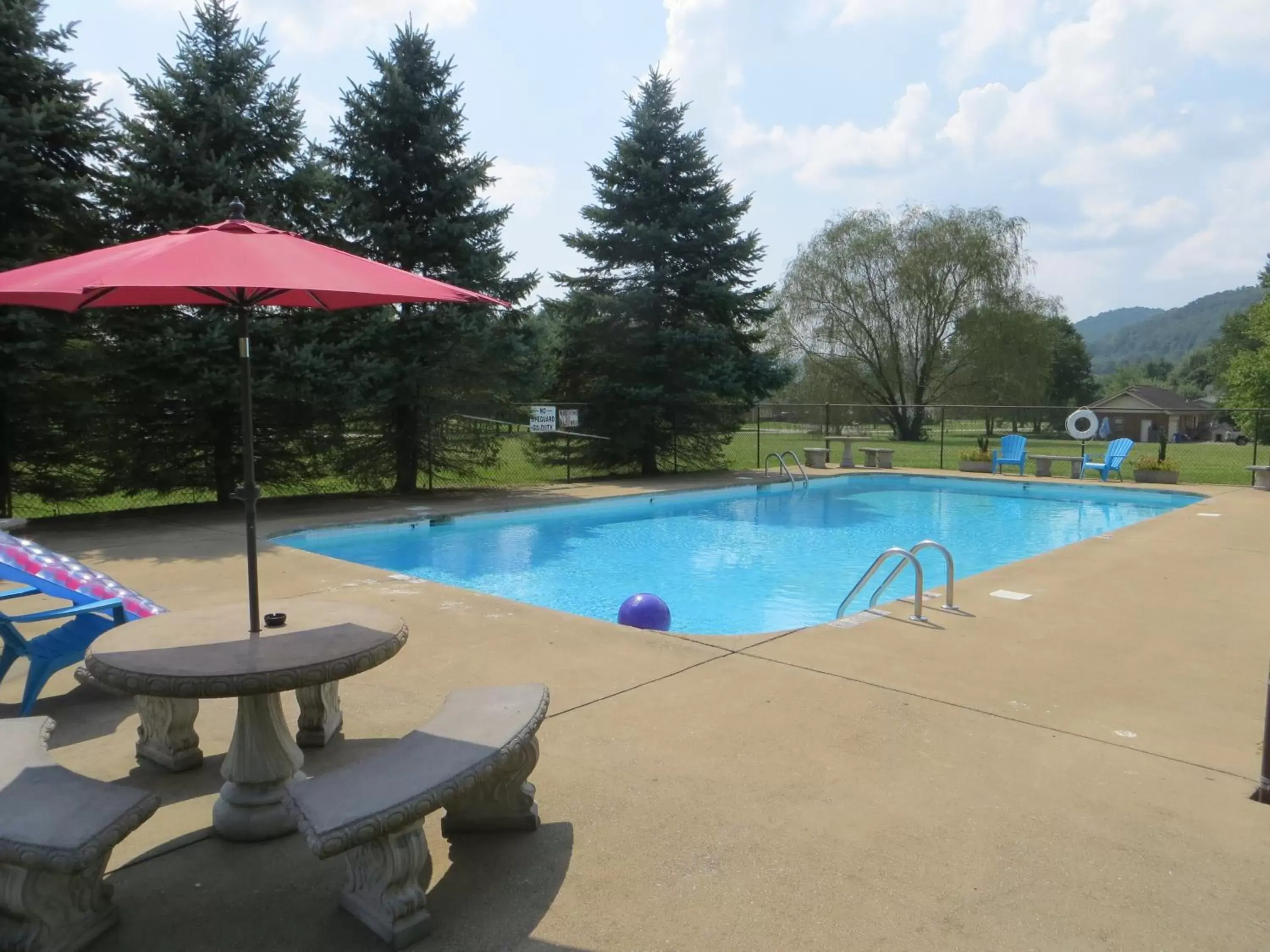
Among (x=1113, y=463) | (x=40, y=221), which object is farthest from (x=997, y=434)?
(x=40, y=221)

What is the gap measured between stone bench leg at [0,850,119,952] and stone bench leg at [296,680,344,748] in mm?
1307

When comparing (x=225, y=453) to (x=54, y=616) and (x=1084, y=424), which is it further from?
(x=1084, y=424)

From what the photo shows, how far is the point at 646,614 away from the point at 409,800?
165 inches

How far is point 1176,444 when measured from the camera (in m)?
41.6

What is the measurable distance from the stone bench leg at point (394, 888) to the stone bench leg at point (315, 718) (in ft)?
4.39

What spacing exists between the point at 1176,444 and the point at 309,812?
48349mm

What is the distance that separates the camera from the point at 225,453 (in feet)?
37.2

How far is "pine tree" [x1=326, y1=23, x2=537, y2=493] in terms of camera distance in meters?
12.5

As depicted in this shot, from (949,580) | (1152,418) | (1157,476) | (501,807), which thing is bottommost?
(501,807)

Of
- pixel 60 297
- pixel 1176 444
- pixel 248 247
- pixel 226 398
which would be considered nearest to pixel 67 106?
pixel 226 398

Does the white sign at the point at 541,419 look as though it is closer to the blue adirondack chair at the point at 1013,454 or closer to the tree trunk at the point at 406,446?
the tree trunk at the point at 406,446

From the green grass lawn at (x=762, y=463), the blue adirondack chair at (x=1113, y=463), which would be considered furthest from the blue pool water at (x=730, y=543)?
the green grass lawn at (x=762, y=463)

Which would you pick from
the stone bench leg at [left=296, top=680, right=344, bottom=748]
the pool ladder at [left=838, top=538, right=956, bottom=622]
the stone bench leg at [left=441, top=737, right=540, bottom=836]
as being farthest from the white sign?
the stone bench leg at [left=441, top=737, right=540, bottom=836]

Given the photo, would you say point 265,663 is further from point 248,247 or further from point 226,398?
point 226,398
